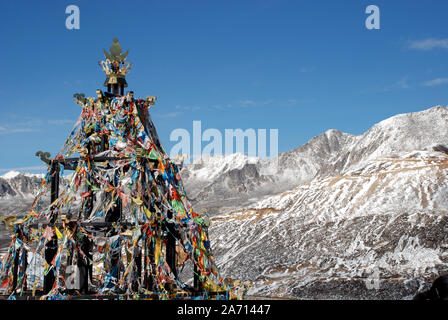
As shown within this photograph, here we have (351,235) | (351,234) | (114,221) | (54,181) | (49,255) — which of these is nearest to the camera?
(49,255)

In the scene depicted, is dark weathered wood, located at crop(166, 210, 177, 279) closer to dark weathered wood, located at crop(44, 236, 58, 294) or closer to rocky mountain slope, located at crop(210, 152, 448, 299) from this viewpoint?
dark weathered wood, located at crop(44, 236, 58, 294)

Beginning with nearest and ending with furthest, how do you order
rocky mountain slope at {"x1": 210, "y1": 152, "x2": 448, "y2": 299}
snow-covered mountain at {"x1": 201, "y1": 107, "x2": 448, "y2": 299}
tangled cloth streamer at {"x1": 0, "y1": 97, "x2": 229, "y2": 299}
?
tangled cloth streamer at {"x1": 0, "y1": 97, "x2": 229, "y2": 299} < snow-covered mountain at {"x1": 201, "y1": 107, "x2": 448, "y2": 299} < rocky mountain slope at {"x1": 210, "y1": 152, "x2": 448, "y2": 299}

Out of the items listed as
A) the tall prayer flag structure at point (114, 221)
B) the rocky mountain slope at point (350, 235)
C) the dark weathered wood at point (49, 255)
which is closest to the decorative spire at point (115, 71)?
the tall prayer flag structure at point (114, 221)

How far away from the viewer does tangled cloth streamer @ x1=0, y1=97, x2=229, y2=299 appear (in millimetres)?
22219

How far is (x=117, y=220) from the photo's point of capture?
23406 mm

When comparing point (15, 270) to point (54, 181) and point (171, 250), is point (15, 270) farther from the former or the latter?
point (171, 250)

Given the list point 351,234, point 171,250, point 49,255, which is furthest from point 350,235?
point 49,255

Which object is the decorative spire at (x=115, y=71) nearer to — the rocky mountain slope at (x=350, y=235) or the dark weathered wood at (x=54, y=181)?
the dark weathered wood at (x=54, y=181)

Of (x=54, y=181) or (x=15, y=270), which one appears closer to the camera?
(x=15, y=270)

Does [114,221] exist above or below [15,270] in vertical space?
above

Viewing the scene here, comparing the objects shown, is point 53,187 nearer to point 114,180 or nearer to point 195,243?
point 114,180

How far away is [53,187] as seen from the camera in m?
24.2

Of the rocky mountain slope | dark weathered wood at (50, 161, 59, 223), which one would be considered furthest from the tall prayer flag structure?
the rocky mountain slope
